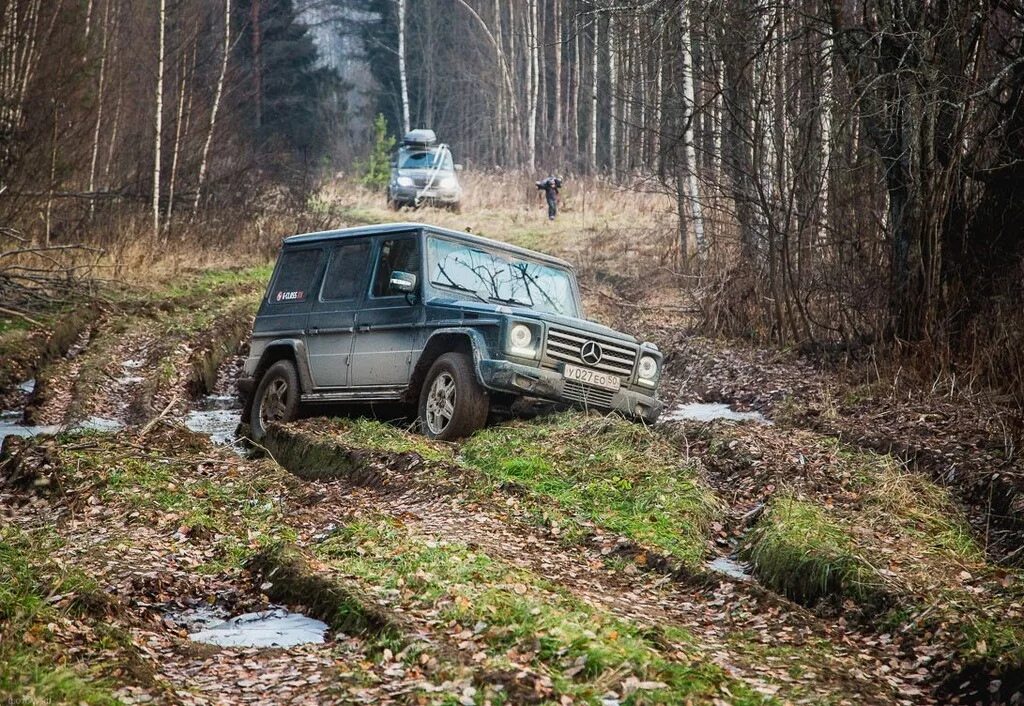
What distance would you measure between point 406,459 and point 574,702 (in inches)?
188

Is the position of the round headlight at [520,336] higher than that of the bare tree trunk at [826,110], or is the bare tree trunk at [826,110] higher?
the bare tree trunk at [826,110]

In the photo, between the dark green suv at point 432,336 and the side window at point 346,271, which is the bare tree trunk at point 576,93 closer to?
the dark green suv at point 432,336

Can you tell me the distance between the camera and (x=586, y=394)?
1043cm

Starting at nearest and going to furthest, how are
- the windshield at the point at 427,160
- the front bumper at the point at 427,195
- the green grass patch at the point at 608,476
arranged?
1. the green grass patch at the point at 608,476
2. the front bumper at the point at 427,195
3. the windshield at the point at 427,160

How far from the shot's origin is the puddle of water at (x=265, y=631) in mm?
5695

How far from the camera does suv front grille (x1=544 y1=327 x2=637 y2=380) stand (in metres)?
10.2

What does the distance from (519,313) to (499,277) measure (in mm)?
1222

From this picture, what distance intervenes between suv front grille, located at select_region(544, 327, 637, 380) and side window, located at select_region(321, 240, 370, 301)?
2352 mm

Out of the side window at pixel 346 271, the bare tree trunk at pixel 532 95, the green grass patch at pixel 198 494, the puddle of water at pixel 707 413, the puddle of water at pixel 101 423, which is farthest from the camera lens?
the bare tree trunk at pixel 532 95

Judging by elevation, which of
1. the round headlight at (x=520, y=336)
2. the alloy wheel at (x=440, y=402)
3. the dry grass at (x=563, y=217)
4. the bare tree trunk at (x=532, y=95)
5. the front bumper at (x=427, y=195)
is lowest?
the alloy wheel at (x=440, y=402)

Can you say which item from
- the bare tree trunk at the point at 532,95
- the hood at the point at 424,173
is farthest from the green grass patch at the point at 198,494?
the bare tree trunk at the point at 532,95

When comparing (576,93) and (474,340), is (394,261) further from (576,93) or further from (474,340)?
(576,93)

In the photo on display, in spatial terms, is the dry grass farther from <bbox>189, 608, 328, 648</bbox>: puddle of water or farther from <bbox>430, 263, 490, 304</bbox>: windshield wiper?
<bbox>189, 608, 328, 648</bbox>: puddle of water

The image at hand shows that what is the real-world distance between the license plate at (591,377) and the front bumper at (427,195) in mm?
24860
